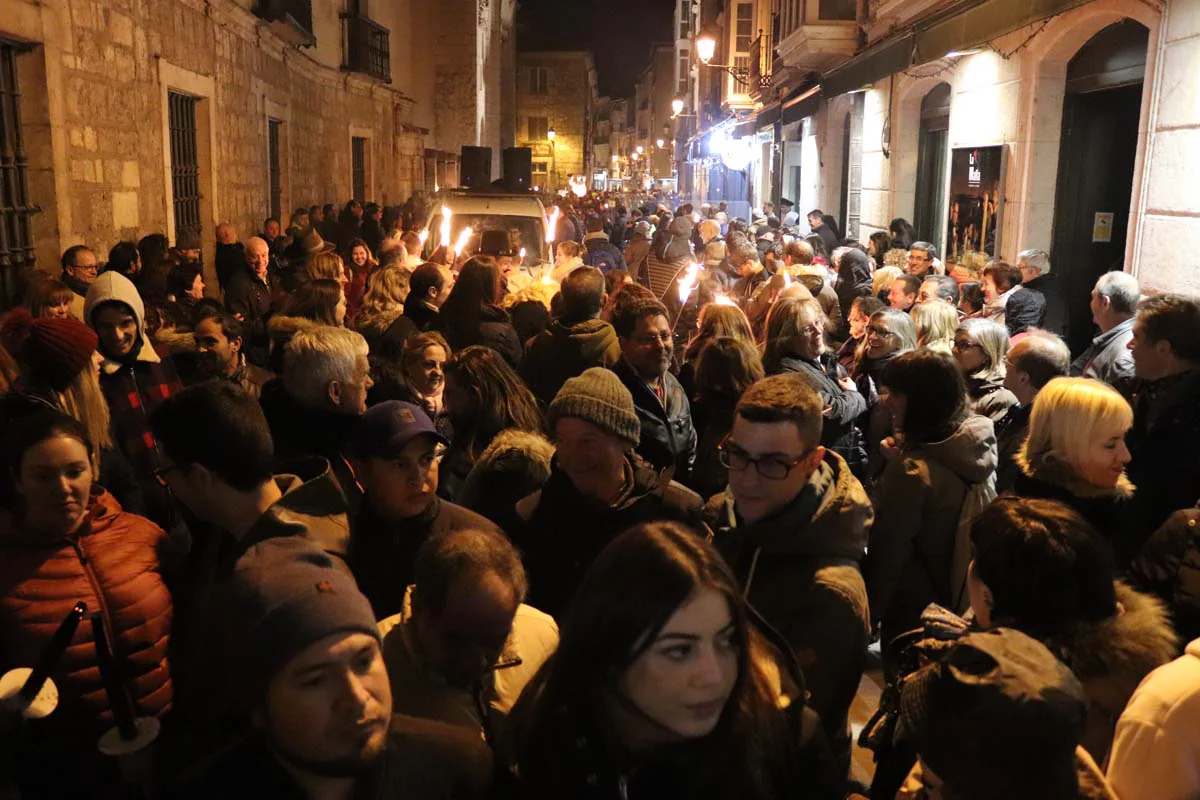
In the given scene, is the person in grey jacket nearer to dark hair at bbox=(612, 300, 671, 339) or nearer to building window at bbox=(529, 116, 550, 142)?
dark hair at bbox=(612, 300, 671, 339)

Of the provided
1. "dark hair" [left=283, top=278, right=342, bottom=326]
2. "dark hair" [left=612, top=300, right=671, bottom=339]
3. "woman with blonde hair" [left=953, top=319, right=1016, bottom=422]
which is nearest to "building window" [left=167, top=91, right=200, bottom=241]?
"dark hair" [left=283, top=278, right=342, bottom=326]

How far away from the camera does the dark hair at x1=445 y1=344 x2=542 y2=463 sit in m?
3.97

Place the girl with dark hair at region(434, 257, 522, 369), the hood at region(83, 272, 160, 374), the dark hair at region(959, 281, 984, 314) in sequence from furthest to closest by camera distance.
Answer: the dark hair at region(959, 281, 984, 314), the girl with dark hair at region(434, 257, 522, 369), the hood at region(83, 272, 160, 374)

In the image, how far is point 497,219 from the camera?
11.2 metres

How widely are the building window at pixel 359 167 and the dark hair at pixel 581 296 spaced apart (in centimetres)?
1701

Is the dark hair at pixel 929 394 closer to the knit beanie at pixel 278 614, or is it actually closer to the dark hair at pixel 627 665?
the dark hair at pixel 627 665

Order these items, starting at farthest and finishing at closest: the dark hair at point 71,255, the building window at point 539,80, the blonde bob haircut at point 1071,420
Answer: the building window at point 539,80
the dark hair at point 71,255
the blonde bob haircut at point 1071,420

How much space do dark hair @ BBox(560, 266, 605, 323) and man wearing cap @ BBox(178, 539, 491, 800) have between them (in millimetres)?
3707

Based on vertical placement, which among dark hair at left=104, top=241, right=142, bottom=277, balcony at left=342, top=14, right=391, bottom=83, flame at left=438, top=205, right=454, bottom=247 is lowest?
dark hair at left=104, top=241, right=142, bottom=277

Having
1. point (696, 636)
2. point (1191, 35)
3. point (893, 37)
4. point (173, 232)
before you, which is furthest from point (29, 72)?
point (893, 37)

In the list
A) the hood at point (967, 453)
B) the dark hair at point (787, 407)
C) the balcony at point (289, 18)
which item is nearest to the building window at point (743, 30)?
the balcony at point (289, 18)

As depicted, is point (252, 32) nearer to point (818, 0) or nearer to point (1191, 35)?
point (818, 0)

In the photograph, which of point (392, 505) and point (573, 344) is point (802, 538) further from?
point (573, 344)

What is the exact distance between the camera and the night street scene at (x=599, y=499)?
1.74 meters
